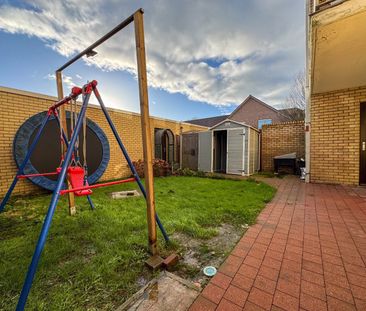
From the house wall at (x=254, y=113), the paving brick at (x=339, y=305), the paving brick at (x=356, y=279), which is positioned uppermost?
the house wall at (x=254, y=113)

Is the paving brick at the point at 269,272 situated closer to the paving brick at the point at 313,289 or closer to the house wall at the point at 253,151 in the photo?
the paving brick at the point at 313,289

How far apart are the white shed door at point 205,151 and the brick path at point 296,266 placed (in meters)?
4.93

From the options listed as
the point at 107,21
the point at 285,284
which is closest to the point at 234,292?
the point at 285,284

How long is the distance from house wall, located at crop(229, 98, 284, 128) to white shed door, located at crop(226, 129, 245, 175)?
43.0 ft

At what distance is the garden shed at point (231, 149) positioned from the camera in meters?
6.93

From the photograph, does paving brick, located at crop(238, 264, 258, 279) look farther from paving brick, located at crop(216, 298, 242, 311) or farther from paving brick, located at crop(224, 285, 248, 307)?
paving brick, located at crop(216, 298, 242, 311)

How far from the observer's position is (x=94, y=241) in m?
2.09

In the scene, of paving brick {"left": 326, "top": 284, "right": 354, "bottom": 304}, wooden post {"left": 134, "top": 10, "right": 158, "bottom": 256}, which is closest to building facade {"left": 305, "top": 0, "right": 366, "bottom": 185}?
wooden post {"left": 134, "top": 10, "right": 158, "bottom": 256}

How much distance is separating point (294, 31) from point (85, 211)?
303 inches

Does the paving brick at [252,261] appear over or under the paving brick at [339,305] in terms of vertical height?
under

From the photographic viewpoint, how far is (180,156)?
903cm

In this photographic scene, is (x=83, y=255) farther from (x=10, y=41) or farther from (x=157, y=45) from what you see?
(x=157, y=45)

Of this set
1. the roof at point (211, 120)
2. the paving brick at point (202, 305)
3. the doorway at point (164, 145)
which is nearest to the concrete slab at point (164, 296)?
the paving brick at point (202, 305)

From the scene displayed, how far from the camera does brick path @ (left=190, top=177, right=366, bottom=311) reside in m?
1.22
